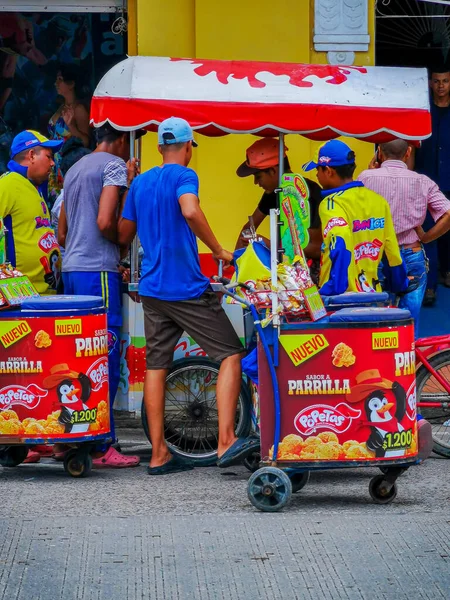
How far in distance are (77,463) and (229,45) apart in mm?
4349

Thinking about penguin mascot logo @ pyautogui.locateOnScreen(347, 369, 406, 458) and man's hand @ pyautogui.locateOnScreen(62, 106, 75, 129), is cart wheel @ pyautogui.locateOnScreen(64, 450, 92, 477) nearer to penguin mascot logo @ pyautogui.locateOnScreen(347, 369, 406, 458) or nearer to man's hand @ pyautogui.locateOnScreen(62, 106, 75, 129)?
penguin mascot logo @ pyautogui.locateOnScreen(347, 369, 406, 458)

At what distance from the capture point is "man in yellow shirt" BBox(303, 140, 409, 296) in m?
7.77

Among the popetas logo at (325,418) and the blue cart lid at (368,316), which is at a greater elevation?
the blue cart lid at (368,316)

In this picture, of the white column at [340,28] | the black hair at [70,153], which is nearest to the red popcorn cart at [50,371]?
the white column at [340,28]

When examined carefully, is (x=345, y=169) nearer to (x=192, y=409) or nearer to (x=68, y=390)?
(x=192, y=409)

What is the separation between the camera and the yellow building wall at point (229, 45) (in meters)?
10.8

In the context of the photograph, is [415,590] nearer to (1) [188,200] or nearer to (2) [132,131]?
(1) [188,200]

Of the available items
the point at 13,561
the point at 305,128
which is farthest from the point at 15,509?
the point at 305,128

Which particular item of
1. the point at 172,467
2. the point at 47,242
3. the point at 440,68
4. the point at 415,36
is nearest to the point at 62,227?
the point at 47,242

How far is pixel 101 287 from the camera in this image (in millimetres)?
8180

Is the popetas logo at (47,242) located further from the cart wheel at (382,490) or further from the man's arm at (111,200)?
the cart wheel at (382,490)

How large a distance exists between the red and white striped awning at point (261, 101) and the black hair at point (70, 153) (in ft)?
11.6

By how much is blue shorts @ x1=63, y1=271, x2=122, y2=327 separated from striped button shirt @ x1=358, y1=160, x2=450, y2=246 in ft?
5.92

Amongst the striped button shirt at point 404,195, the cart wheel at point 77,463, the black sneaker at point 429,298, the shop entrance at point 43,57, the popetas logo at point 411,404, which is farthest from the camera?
the black sneaker at point 429,298
